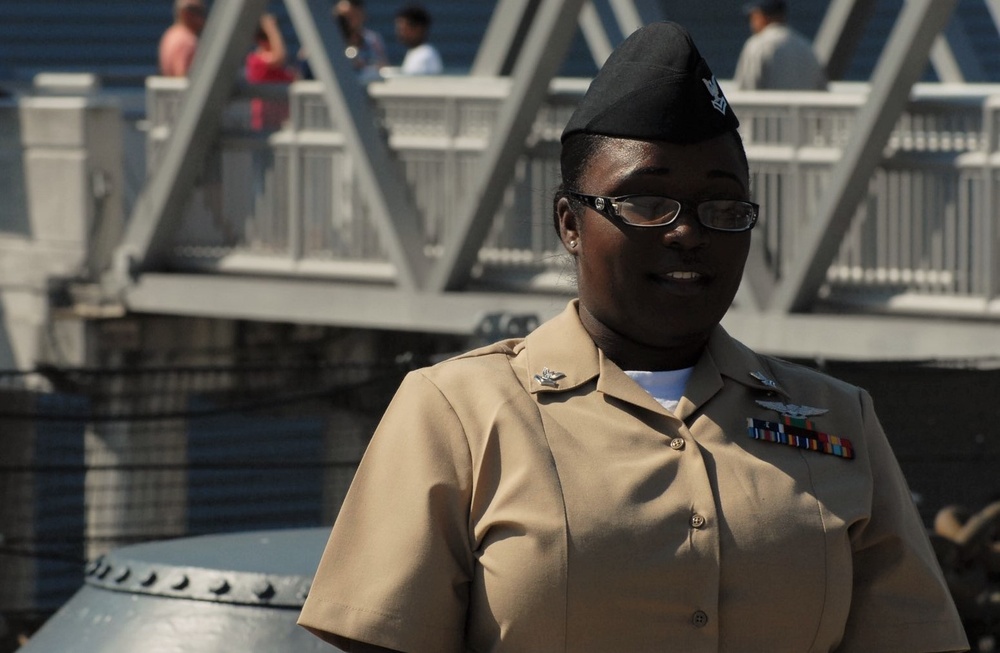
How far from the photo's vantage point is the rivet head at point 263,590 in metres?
3.81

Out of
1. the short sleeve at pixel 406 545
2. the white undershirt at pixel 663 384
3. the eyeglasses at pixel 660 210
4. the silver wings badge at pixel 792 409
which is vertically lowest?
the short sleeve at pixel 406 545

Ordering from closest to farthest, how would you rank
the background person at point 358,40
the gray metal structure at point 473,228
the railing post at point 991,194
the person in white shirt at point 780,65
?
the railing post at point 991,194
the gray metal structure at point 473,228
the person in white shirt at point 780,65
the background person at point 358,40

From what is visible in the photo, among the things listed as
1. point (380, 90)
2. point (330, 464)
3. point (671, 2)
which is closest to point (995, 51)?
point (671, 2)

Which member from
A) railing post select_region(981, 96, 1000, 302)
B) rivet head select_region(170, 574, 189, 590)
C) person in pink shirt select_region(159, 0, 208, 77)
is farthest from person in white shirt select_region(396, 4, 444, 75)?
rivet head select_region(170, 574, 189, 590)

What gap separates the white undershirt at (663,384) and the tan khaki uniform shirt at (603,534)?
0.02m

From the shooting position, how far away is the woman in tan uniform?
7.43ft

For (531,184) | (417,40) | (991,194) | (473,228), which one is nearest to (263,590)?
(991,194)

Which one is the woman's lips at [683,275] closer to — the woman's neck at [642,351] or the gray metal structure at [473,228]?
the woman's neck at [642,351]

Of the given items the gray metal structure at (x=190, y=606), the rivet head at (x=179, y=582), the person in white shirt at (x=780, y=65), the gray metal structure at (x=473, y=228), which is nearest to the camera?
the gray metal structure at (x=190, y=606)

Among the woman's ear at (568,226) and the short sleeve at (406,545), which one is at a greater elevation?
the woman's ear at (568,226)

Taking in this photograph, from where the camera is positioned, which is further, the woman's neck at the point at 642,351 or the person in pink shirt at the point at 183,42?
the person in pink shirt at the point at 183,42

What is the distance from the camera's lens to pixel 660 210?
7.74ft

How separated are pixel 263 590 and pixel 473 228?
6.45 m

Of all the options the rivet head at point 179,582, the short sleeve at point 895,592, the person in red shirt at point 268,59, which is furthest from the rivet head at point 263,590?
the person in red shirt at point 268,59
